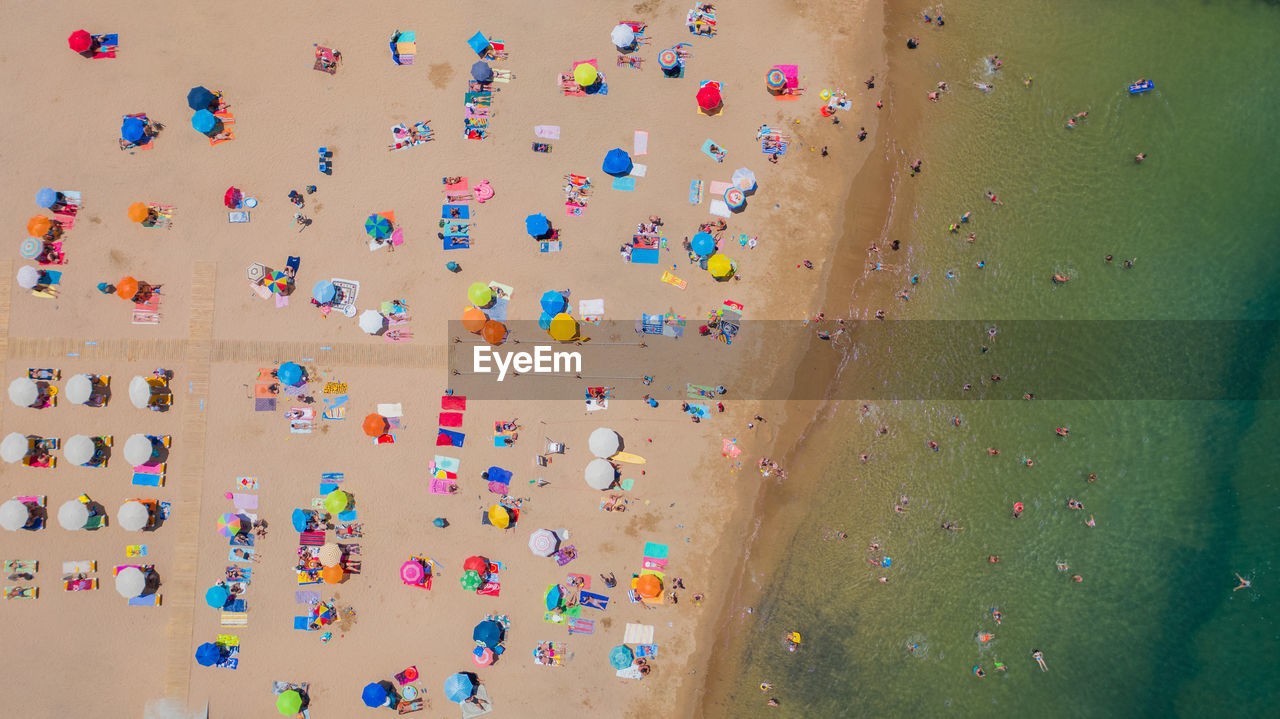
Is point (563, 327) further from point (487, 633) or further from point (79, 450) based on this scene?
point (79, 450)

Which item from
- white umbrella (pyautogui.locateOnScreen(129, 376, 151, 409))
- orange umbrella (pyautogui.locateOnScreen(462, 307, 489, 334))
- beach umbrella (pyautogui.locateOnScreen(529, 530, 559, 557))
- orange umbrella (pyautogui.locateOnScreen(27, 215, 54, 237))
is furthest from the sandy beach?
white umbrella (pyautogui.locateOnScreen(129, 376, 151, 409))

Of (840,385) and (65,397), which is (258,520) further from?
(840,385)

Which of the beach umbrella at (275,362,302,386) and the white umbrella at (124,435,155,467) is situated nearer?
the white umbrella at (124,435,155,467)

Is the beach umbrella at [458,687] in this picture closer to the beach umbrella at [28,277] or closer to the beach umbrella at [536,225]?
the beach umbrella at [536,225]

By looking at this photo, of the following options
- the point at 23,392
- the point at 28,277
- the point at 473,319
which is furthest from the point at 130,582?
the point at 473,319

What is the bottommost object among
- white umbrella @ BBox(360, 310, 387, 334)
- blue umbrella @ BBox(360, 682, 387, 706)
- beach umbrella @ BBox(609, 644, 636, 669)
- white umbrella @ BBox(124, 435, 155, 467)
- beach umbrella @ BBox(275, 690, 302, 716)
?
beach umbrella @ BBox(275, 690, 302, 716)

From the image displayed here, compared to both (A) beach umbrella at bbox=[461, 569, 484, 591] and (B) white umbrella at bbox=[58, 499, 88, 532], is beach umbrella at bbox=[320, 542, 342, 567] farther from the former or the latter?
(B) white umbrella at bbox=[58, 499, 88, 532]

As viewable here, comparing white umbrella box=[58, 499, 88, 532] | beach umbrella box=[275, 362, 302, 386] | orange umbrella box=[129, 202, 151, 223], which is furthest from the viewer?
orange umbrella box=[129, 202, 151, 223]
